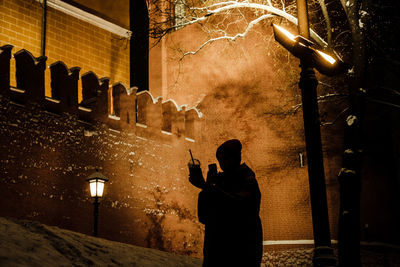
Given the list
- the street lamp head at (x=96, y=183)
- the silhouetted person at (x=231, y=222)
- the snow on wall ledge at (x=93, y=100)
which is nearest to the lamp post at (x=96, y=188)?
the street lamp head at (x=96, y=183)

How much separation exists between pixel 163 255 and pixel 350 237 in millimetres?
4172

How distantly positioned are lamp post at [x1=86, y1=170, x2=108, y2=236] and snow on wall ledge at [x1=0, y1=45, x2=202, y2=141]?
6.05ft

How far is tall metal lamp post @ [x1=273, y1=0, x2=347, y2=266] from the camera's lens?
453 centimetres

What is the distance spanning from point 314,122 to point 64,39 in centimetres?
1373

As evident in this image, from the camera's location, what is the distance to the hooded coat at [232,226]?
2.86m

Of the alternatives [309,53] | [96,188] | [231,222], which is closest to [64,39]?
[96,188]

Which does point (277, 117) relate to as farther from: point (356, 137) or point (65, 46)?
point (65, 46)

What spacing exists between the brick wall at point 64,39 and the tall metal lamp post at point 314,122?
10036 millimetres

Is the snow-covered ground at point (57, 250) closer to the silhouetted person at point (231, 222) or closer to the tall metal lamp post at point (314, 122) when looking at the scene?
the silhouetted person at point (231, 222)

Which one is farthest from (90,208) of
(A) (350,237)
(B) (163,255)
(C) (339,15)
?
(C) (339,15)

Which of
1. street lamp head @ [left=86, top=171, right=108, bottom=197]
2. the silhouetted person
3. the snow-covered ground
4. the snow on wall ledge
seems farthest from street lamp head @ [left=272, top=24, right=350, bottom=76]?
the snow on wall ledge

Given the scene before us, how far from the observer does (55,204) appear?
10531 mm

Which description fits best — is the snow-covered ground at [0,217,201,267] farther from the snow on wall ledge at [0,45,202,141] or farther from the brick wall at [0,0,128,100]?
the brick wall at [0,0,128,100]

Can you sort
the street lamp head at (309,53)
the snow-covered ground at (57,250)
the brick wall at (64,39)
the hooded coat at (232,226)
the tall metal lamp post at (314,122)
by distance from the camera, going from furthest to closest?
the brick wall at (64,39) → the snow-covered ground at (57,250) → the street lamp head at (309,53) → the tall metal lamp post at (314,122) → the hooded coat at (232,226)
